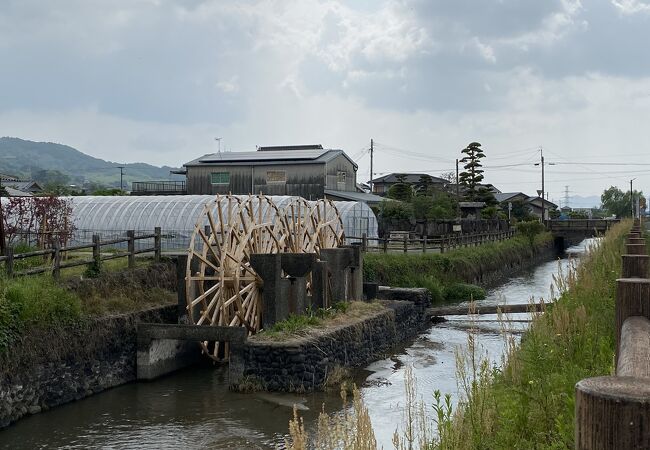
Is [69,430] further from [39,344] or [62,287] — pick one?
[62,287]

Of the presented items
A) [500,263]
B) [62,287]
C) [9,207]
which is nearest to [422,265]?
[500,263]

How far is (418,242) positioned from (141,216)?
1350 centimetres

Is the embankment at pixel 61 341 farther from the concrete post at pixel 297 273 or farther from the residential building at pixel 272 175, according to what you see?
the residential building at pixel 272 175

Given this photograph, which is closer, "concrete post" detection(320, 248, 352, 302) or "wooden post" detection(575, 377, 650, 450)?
"wooden post" detection(575, 377, 650, 450)

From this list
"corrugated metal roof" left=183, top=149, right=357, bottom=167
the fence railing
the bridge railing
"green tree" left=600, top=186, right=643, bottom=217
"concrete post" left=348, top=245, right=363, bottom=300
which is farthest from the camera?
"green tree" left=600, top=186, right=643, bottom=217

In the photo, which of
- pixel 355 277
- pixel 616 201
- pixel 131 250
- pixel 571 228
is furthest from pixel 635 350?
pixel 616 201

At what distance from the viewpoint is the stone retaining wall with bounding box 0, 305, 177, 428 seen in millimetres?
12000

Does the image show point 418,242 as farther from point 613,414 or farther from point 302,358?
point 613,414

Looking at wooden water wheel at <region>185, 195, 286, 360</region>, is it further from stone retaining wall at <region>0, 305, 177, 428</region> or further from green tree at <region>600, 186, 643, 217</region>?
green tree at <region>600, 186, 643, 217</region>

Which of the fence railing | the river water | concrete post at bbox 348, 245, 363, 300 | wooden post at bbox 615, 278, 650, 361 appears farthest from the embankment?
the fence railing

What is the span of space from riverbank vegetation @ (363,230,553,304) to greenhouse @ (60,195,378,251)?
3796 mm

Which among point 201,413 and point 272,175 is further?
point 272,175

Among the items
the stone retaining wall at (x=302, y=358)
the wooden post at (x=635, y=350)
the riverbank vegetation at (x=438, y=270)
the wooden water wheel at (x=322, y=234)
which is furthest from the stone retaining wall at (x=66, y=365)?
the riverbank vegetation at (x=438, y=270)

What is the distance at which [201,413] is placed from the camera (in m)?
12.9
